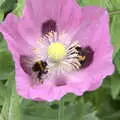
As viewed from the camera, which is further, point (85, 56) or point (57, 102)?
point (57, 102)

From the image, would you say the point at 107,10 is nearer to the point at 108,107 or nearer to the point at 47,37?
the point at 47,37

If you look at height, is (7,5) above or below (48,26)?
above

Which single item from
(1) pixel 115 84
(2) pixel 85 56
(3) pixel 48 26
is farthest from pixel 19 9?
(1) pixel 115 84

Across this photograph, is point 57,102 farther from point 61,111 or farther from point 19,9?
point 19,9

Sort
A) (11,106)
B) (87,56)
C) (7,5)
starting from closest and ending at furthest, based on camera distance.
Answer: (11,106) < (87,56) < (7,5)

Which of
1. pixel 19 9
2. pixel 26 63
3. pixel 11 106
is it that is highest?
pixel 19 9

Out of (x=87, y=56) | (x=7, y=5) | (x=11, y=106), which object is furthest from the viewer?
(x=7, y=5)

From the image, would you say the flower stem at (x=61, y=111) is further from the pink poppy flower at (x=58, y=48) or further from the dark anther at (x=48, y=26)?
the dark anther at (x=48, y=26)

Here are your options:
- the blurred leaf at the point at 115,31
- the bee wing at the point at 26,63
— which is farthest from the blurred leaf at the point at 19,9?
the blurred leaf at the point at 115,31

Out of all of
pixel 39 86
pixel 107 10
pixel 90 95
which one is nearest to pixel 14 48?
pixel 39 86
